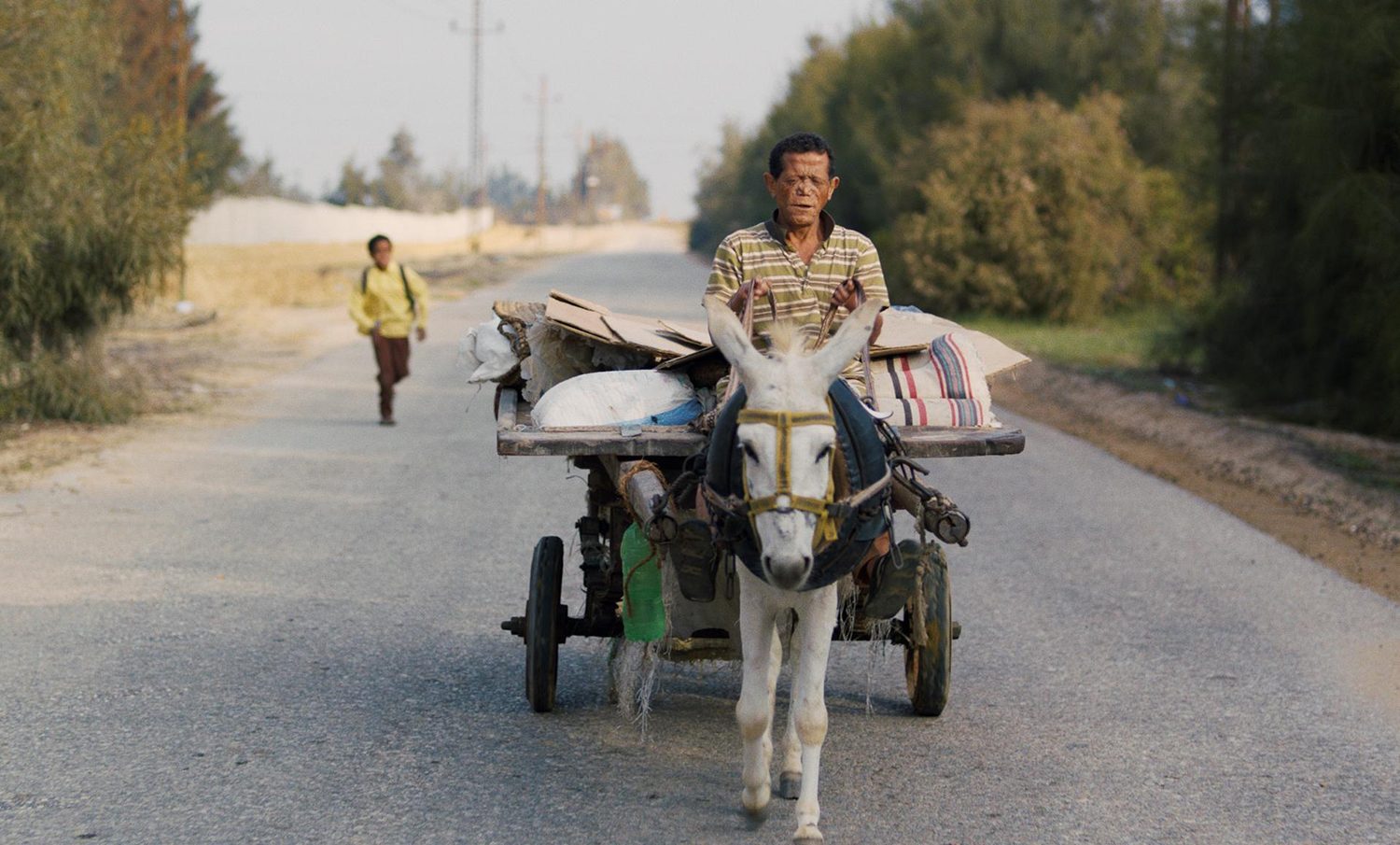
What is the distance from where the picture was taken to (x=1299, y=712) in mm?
6055

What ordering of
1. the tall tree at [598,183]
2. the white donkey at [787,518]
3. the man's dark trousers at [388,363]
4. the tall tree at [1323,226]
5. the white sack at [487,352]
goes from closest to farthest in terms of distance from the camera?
1. the white donkey at [787,518]
2. the white sack at [487,352]
3. the tall tree at [1323,226]
4. the man's dark trousers at [388,363]
5. the tall tree at [598,183]

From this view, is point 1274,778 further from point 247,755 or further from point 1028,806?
point 247,755

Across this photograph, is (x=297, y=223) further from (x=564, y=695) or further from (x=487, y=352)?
(x=564, y=695)

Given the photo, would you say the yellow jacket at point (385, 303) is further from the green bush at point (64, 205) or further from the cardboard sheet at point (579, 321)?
the cardboard sheet at point (579, 321)

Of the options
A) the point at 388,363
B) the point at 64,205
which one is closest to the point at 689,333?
the point at 388,363

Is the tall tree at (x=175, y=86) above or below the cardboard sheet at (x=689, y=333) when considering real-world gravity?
above

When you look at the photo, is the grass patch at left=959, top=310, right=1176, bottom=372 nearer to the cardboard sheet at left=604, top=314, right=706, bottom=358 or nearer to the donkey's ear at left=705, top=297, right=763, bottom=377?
the cardboard sheet at left=604, top=314, right=706, bottom=358

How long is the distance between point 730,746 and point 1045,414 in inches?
481

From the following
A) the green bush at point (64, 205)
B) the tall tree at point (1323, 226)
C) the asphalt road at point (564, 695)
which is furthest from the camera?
the tall tree at point (1323, 226)

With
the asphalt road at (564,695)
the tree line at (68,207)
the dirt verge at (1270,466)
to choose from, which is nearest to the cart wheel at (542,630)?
the asphalt road at (564,695)

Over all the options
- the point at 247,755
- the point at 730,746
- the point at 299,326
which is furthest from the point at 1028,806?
the point at 299,326

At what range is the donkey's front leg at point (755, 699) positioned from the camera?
4.70 m

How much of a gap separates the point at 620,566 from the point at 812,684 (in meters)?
1.39

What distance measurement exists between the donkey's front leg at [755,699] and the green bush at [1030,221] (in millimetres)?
24132
